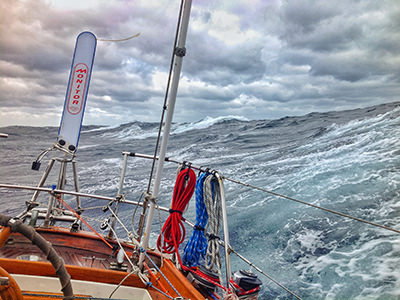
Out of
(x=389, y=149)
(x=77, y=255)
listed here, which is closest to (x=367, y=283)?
(x=77, y=255)

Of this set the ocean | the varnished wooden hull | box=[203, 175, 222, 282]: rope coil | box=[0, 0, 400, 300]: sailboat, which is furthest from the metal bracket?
the varnished wooden hull

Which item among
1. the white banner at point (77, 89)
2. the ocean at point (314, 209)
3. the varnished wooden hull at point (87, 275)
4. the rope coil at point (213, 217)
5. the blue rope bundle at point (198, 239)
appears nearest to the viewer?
the varnished wooden hull at point (87, 275)

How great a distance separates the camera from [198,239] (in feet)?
6.48

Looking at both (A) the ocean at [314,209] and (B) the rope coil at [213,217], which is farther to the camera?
(A) the ocean at [314,209]

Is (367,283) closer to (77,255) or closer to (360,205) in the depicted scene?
(360,205)

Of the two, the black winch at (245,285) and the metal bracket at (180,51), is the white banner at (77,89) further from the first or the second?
the black winch at (245,285)

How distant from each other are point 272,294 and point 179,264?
1.94m

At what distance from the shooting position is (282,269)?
3967 mm

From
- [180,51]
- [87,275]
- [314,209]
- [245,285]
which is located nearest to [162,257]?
[87,275]

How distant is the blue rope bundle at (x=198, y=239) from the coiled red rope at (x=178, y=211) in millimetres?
96

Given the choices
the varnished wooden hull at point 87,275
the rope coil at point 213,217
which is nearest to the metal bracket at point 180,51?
the rope coil at point 213,217

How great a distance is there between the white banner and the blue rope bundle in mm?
1843

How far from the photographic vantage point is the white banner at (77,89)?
3.32 meters

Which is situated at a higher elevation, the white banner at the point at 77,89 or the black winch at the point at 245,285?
the white banner at the point at 77,89
